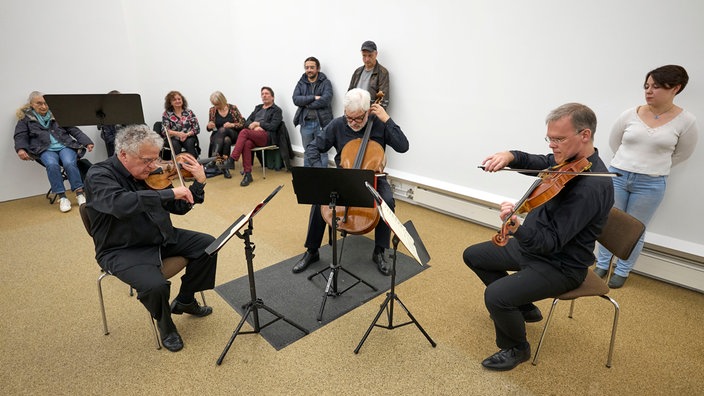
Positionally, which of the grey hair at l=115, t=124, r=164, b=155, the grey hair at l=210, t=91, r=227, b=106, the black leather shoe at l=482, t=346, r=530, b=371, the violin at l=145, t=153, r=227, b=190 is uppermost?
the grey hair at l=115, t=124, r=164, b=155

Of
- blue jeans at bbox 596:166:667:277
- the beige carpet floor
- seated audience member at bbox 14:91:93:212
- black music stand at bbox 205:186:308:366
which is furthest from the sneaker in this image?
blue jeans at bbox 596:166:667:277

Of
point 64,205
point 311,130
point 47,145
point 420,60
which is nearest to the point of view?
point 420,60

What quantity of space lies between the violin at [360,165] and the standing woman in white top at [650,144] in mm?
1680

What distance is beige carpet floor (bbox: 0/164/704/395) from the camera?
1.92m

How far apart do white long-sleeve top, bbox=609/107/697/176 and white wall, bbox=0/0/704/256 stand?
0.18 m

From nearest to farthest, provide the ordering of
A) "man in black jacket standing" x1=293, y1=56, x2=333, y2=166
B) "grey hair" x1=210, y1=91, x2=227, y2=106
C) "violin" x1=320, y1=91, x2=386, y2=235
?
"violin" x1=320, y1=91, x2=386, y2=235 → "man in black jacket standing" x1=293, y1=56, x2=333, y2=166 → "grey hair" x1=210, y1=91, x2=227, y2=106

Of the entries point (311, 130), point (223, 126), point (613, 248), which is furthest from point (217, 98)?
point (613, 248)

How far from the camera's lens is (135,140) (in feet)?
6.40

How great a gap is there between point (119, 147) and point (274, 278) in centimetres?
140

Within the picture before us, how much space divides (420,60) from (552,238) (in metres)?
2.68

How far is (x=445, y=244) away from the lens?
11.2ft

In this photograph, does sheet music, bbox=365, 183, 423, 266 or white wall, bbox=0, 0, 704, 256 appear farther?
white wall, bbox=0, 0, 704, 256

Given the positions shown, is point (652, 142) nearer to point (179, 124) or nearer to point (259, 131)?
point (259, 131)

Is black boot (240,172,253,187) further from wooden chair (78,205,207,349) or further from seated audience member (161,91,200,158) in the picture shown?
wooden chair (78,205,207,349)
